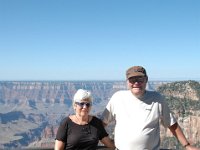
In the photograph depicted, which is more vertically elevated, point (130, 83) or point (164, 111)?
point (130, 83)

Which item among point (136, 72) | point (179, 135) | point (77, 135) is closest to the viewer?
point (77, 135)

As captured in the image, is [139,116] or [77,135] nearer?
[77,135]

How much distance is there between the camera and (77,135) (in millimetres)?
4648

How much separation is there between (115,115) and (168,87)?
125 meters

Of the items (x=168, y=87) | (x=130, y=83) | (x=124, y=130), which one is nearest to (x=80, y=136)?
(x=124, y=130)

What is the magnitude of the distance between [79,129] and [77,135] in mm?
88

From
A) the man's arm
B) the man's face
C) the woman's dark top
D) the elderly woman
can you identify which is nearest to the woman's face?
the elderly woman

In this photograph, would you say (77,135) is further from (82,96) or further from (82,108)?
(82,96)

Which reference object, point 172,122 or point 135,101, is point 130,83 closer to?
point 135,101

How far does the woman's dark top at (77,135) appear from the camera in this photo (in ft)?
15.2

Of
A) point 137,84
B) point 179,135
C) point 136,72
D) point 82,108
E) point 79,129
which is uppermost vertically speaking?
point 136,72

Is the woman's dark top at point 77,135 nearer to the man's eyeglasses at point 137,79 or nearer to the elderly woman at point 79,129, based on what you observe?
the elderly woman at point 79,129

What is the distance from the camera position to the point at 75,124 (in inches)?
183

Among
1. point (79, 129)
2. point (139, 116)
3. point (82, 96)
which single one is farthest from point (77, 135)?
point (139, 116)
